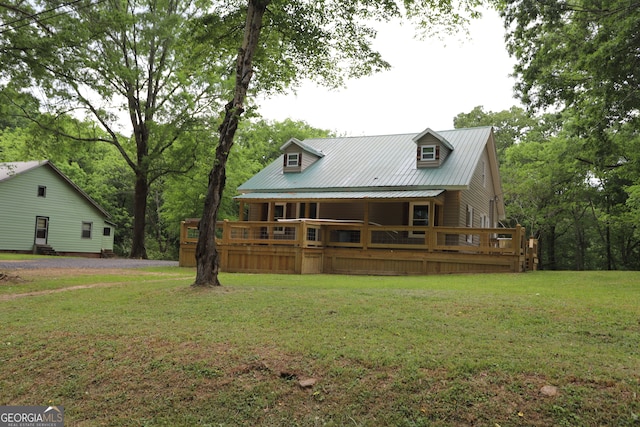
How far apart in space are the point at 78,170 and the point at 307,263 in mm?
30002

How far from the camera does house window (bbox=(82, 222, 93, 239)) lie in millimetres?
32812

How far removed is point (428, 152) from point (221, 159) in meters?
12.7

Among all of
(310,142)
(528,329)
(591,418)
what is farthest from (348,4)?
(310,142)

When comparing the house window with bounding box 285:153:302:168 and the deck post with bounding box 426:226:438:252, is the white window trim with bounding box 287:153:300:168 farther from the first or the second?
the deck post with bounding box 426:226:438:252

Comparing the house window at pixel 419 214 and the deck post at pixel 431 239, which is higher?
the house window at pixel 419 214

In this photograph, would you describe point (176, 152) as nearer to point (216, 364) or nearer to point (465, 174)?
point (465, 174)

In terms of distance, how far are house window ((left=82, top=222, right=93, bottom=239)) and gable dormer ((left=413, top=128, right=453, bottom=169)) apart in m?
24.5

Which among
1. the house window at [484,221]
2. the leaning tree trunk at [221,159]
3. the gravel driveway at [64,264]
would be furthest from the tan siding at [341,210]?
the leaning tree trunk at [221,159]

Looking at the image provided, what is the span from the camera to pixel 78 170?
3781cm

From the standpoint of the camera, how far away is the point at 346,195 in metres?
19.4

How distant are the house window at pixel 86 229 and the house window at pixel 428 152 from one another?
24697mm

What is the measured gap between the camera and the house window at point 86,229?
32.8 metres

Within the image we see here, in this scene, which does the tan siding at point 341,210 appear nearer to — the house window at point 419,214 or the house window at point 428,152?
the house window at point 419,214

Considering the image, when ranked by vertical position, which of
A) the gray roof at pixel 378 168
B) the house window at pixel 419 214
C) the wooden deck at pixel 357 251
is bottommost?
the wooden deck at pixel 357 251
